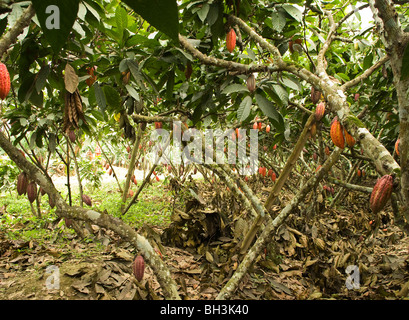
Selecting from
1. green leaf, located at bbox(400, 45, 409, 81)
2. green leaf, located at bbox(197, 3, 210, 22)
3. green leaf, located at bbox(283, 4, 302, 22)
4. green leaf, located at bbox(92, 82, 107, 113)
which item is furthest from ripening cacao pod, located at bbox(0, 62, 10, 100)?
green leaf, located at bbox(283, 4, 302, 22)

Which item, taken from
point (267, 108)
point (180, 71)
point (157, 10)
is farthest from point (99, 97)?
point (157, 10)

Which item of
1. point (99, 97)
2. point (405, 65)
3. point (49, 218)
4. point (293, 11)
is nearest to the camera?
point (405, 65)

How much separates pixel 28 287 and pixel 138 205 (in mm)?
2659

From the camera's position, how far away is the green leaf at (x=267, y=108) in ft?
4.17

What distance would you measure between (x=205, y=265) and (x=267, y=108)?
1.28m

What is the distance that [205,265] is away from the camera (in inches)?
78.2

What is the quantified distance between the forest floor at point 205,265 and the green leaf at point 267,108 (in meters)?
0.97

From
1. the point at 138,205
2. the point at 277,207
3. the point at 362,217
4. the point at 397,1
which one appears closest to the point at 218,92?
the point at 397,1

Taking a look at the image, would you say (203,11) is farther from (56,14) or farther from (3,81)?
(56,14)

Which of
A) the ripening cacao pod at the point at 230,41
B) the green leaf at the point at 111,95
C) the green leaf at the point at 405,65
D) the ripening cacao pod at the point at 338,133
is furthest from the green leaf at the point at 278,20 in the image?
the green leaf at the point at 405,65

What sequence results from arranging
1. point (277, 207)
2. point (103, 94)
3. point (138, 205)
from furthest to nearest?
point (138, 205) < point (277, 207) < point (103, 94)

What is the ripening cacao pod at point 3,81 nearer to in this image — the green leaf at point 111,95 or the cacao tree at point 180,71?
the cacao tree at point 180,71

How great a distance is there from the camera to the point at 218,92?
1636 mm
